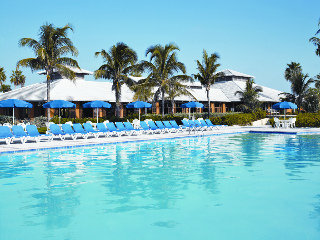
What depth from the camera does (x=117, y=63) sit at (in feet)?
86.5

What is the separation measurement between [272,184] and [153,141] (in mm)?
10282

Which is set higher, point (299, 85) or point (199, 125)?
point (299, 85)

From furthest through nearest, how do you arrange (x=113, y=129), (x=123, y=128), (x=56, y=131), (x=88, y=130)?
(x=123, y=128), (x=113, y=129), (x=88, y=130), (x=56, y=131)

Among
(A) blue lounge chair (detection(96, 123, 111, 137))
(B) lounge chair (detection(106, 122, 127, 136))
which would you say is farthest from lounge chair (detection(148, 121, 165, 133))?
(A) blue lounge chair (detection(96, 123, 111, 137))

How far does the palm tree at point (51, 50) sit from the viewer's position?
79.3 feet

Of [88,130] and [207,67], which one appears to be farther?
[207,67]

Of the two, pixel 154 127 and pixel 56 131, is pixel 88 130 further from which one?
pixel 154 127

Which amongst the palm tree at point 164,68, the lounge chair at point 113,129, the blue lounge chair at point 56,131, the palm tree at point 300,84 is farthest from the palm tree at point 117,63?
the palm tree at point 300,84

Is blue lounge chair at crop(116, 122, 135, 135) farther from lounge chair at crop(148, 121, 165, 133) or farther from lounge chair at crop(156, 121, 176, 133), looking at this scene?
lounge chair at crop(156, 121, 176, 133)

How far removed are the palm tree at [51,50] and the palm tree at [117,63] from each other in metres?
2.39

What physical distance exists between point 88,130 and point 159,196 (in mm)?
11651

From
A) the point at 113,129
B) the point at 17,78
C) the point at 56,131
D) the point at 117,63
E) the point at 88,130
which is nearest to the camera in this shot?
the point at 56,131

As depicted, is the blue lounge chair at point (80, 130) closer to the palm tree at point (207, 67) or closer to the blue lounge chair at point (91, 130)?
the blue lounge chair at point (91, 130)

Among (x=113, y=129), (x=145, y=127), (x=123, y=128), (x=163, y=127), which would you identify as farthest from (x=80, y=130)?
(x=163, y=127)
